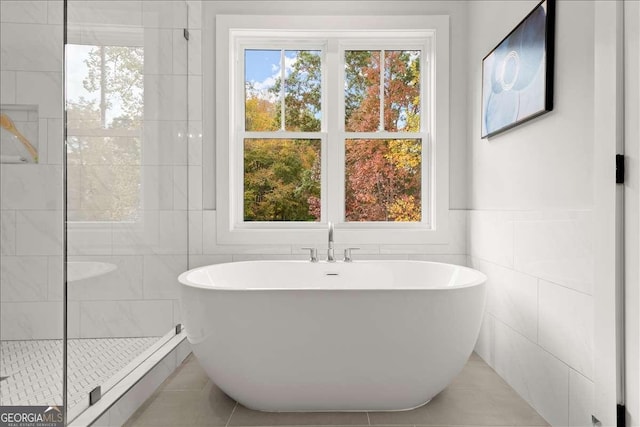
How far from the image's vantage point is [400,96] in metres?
2.92

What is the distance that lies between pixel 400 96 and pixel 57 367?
9.01 ft

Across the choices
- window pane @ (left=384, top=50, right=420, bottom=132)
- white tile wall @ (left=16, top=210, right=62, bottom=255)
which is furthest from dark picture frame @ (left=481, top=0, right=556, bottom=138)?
white tile wall @ (left=16, top=210, right=62, bottom=255)

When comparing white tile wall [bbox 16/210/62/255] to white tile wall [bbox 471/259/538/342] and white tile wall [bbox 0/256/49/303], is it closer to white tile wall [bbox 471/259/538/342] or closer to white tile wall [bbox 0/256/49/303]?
white tile wall [bbox 0/256/49/303]

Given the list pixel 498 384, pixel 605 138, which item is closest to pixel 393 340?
pixel 498 384

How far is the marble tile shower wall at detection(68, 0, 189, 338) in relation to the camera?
5.68 ft

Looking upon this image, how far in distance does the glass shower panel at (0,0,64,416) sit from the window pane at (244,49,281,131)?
1259 mm

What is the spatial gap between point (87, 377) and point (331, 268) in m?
1.42

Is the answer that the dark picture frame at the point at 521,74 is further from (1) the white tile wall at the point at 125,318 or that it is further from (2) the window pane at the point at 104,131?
(1) the white tile wall at the point at 125,318

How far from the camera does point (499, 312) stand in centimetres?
224

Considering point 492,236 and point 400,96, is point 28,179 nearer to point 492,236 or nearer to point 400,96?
point 400,96

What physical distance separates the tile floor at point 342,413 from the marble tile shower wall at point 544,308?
13cm

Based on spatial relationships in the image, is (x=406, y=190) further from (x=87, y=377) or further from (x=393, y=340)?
(x=87, y=377)

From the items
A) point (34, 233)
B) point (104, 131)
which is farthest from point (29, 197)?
point (104, 131)

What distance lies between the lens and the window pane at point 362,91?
9.55 ft
